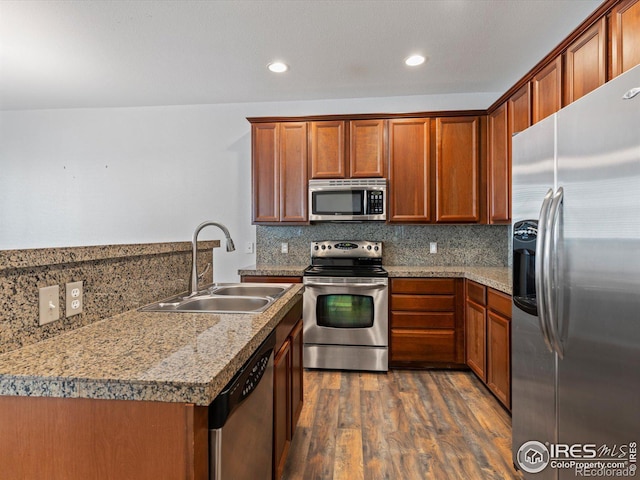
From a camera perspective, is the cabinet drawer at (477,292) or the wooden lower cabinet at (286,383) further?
the cabinet drawer at (477,292)

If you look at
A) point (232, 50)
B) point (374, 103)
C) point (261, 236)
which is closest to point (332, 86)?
point (374, 103)

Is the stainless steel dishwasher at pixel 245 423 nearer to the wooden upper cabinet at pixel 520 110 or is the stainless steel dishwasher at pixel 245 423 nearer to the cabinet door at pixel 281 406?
the cabinet door at pixel 281 406

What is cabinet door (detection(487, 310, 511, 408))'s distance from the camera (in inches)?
87.2

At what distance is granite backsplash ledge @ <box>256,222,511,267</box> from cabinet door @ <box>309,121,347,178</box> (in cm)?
58

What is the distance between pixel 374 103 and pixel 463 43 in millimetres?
1177

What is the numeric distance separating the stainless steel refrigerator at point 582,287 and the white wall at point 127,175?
110 inches

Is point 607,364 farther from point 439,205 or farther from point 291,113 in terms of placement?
point 291,113

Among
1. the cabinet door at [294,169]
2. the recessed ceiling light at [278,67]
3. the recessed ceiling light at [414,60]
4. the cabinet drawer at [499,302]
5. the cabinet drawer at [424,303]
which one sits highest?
the recessed ceiling light at [278,67]

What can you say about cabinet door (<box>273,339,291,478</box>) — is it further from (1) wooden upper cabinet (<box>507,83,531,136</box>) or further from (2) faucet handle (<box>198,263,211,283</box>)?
(1) wooden upper cabinet (<box>507,83,531,136</box>)

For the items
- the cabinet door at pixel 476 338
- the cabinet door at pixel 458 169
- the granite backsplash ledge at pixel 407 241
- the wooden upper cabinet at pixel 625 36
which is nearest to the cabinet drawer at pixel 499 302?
the cabinet door at pixel 476 338

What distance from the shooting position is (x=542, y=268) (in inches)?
54.8

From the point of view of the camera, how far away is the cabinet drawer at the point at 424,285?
3.02 meters

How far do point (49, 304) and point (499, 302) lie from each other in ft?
7.81

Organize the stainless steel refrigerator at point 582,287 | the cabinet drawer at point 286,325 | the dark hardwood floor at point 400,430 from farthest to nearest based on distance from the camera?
the dark hardwood floor at point 400,430 → the cabinet drawer at point 286,325 → the stainless steel refrigerator at point 582,287
